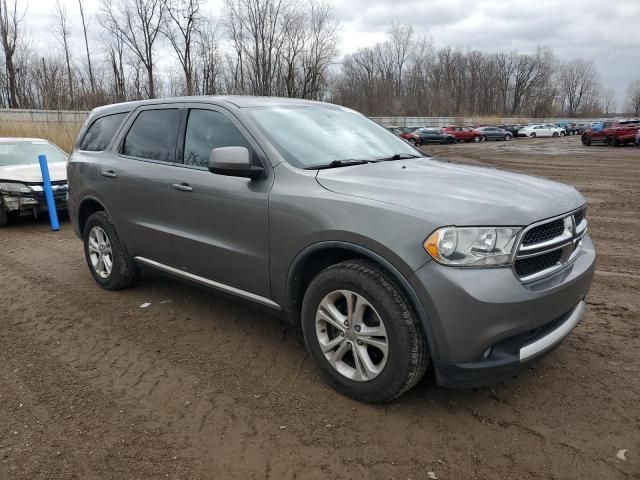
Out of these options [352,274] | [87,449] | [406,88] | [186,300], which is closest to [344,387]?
[352,274]

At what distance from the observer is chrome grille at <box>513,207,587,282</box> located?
258 centimetres

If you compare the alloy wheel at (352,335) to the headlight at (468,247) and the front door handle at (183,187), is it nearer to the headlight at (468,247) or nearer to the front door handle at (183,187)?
the headlight at (468,247)

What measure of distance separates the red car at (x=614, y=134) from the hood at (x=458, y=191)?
32246 millimetres

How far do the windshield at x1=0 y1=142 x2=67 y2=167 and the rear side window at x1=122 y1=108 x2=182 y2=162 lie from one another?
6.19 metres

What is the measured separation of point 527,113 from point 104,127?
108946 millimetres

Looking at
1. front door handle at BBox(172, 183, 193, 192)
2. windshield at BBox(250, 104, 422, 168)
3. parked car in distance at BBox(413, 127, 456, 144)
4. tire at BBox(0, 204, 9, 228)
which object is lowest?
tire at BBox(0, 204, 9, 228)

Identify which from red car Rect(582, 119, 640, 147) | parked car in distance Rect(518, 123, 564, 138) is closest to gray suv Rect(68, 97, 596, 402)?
red car Rect(582, 119, 640, 147)

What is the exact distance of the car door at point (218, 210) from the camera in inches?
130

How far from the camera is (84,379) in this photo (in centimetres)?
332

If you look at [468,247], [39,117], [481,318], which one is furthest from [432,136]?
[481,318]

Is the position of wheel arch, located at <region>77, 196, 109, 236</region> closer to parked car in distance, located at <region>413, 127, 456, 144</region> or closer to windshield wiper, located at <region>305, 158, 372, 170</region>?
windshield wiper, located at <region>305, 158, 372, 170</region>

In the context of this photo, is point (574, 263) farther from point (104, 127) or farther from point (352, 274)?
point (104, 127)

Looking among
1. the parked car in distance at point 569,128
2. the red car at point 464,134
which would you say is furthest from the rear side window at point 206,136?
the parked car in distance at point 569,128

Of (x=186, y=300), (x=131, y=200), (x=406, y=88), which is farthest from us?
(x=406, y=88)
